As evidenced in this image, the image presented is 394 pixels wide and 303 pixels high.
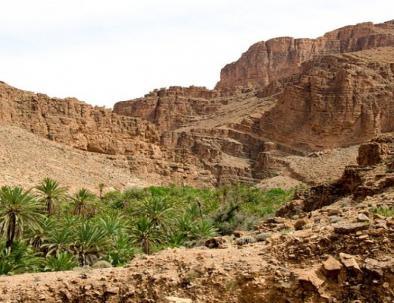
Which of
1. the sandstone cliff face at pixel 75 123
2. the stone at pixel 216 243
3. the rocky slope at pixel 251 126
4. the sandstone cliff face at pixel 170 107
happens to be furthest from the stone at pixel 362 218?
the sandstone cliff face at pixel 170 107

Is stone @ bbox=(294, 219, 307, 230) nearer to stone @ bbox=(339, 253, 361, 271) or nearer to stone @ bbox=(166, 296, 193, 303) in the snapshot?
stone @ bbox=(339, 253, 361, 271)

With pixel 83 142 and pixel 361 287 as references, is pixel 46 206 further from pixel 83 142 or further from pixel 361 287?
pixel 83 142

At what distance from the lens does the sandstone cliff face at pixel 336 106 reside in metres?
80.8

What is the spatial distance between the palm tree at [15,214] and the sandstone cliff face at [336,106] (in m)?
58.7

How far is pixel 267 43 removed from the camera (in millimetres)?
140375

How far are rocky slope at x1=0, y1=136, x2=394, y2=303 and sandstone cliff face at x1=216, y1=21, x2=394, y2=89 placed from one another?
118 m

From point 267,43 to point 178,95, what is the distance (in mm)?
33889

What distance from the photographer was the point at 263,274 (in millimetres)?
9453

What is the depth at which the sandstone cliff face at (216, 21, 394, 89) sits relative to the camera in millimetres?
127188

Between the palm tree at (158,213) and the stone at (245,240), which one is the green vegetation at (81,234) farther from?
the stone at (245,240)

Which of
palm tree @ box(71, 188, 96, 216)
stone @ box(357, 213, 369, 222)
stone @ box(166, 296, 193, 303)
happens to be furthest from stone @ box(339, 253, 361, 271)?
palm tree @ box(71, 188, 96, 216)

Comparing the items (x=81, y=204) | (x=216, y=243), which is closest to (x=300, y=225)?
(x=216, y=243)

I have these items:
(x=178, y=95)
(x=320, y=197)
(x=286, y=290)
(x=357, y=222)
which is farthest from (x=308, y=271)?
(x=178, y=95)

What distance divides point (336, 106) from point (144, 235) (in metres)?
61.1
